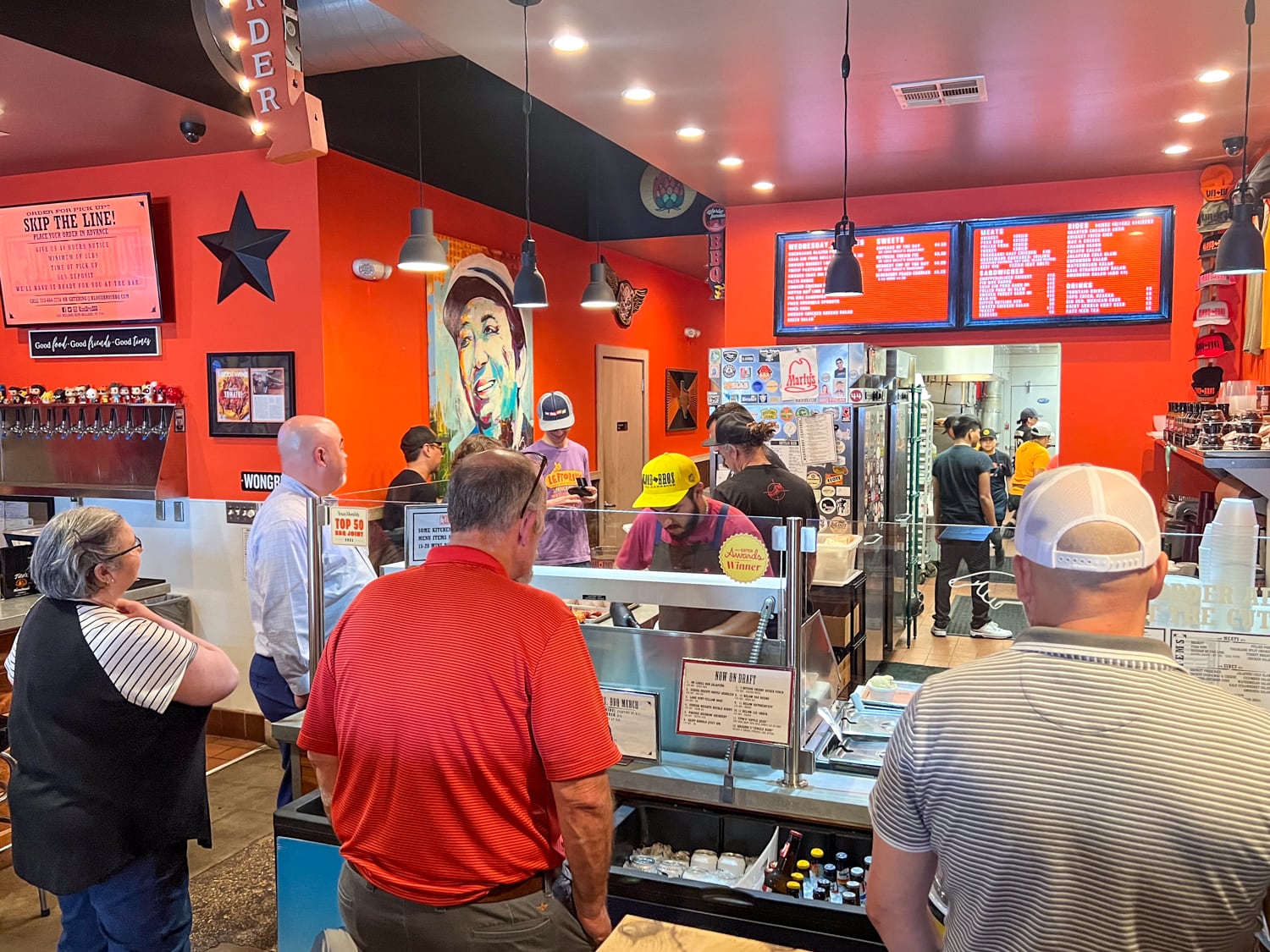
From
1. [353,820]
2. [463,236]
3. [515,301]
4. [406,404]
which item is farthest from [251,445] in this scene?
[353,820]

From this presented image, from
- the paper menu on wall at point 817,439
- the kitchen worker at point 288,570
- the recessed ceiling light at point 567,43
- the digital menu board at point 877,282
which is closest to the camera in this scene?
the kitchen worker at point 288,570

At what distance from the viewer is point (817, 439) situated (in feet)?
18.1

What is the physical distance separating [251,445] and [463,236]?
6.62 feet

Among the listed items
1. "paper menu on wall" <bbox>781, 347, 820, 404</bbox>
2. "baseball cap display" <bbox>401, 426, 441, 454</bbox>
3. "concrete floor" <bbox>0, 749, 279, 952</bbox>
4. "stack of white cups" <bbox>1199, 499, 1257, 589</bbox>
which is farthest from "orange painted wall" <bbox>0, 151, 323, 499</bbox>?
"stack of white cups" <bbox>1199, 499, 1257, 589</bbox>

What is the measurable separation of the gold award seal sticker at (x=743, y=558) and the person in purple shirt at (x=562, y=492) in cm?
43

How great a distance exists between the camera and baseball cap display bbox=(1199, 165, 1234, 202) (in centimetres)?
529

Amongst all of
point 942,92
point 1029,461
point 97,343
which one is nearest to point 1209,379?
point 1029,461

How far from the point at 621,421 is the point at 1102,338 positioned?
4330 millimetres

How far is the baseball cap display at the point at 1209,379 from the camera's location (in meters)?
5.15

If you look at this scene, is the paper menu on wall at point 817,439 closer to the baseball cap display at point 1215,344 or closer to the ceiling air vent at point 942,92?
the ceiling air vent at point 942,92

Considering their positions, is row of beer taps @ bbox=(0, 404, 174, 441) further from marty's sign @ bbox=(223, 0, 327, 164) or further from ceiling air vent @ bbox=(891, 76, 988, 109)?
ceiling air vent @ bbox=(891, 76, 988, 109)

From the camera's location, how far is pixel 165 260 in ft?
17.0

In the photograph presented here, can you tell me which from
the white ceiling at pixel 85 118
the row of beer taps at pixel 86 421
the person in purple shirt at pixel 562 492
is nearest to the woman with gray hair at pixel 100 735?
the person in purple shirt at pixel 562 492

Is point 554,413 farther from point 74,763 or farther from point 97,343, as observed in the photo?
point 74,763
